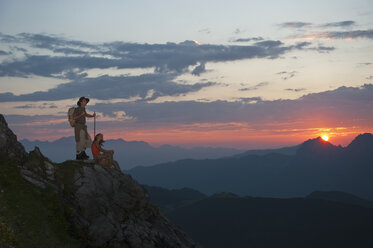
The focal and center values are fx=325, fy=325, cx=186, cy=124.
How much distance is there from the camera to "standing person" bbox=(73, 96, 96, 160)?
25.3 m

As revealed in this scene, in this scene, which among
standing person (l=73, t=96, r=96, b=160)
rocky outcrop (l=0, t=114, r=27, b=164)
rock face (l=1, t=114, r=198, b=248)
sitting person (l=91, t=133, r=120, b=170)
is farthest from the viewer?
standing person (l=73, t=96, r=96, b=160)

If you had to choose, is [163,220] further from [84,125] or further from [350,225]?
[350,225]

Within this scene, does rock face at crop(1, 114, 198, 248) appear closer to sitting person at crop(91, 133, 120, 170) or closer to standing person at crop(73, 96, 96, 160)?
sitting person at crop(91, 133, 120, 170)

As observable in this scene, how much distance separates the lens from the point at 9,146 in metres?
20.2

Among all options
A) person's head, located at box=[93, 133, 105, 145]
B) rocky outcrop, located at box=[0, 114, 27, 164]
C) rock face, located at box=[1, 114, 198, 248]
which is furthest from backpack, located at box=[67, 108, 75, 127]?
rocky outcrop, located at box=[0, 114, 27, 164]

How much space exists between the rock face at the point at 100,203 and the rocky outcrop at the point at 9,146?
80 millimetres

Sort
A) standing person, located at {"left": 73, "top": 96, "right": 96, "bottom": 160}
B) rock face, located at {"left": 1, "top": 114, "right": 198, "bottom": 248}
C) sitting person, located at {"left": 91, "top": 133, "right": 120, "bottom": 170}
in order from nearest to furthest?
rock face, located at {"left": 1, "top": 114, "right": 198, "bottom": 248} → sitting person, located at {"left": 91, "top": 133, "right": 120, "bottom": 170} → standing person, located at {"left": 73, "top": 96, "right": 96, "bottom": 160}

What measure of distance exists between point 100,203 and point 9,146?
6639mm

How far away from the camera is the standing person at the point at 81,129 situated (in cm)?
2530

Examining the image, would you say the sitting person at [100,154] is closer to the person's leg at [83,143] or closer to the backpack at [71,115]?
the person's leg at [83,143]

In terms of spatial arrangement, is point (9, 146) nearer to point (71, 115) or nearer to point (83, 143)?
point (71, 115)

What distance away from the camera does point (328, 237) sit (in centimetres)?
18388

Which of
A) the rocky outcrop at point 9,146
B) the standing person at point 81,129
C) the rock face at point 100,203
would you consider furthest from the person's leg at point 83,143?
the rocky outcrop at point 9,146

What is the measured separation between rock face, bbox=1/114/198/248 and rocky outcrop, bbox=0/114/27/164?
0.26ft
